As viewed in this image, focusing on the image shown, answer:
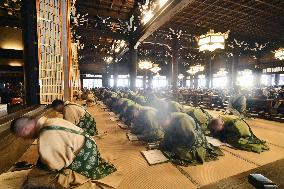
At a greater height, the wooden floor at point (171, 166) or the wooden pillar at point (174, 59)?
the wooden pillar at point (174, 59)

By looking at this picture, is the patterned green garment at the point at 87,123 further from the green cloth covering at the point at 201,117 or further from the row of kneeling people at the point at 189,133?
the green cloth covering at the point at 201,117

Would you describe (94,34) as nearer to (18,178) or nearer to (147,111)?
(147,111)

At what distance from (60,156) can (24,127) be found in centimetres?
61

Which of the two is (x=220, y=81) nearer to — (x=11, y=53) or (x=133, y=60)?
(x=133, y=60)

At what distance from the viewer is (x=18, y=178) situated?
3.10 metres

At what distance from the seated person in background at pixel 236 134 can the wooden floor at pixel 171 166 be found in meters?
0.21

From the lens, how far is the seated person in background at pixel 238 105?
858 centimetres

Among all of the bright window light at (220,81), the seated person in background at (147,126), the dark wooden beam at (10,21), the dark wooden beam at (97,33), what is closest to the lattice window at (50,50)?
the seated person in background at (147,126)

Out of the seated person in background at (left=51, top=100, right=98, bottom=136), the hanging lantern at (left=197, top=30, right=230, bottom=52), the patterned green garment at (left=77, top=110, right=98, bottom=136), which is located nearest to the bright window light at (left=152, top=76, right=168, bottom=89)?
the hanging lantern at (left=197, top=30, right=230, bottom=52)

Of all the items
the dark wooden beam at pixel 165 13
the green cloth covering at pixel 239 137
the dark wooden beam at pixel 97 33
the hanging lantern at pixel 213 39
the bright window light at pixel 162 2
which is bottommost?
the green cloth covering at pixel 239 137

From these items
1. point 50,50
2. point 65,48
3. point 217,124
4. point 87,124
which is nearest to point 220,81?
point 65,48

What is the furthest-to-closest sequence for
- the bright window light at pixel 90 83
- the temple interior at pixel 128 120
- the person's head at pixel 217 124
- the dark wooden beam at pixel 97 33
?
the bright window light at pixel 90 83, the dark wooden beam at pixel 97 33, the person's head at pixel 217 124, the temple interior at pixel 128 120

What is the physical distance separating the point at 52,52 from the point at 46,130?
4770mm

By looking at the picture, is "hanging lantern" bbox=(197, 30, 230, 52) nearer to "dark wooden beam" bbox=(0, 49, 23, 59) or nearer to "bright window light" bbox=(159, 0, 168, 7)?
"bright window light" bbox=(159, 0, 168, 7)
